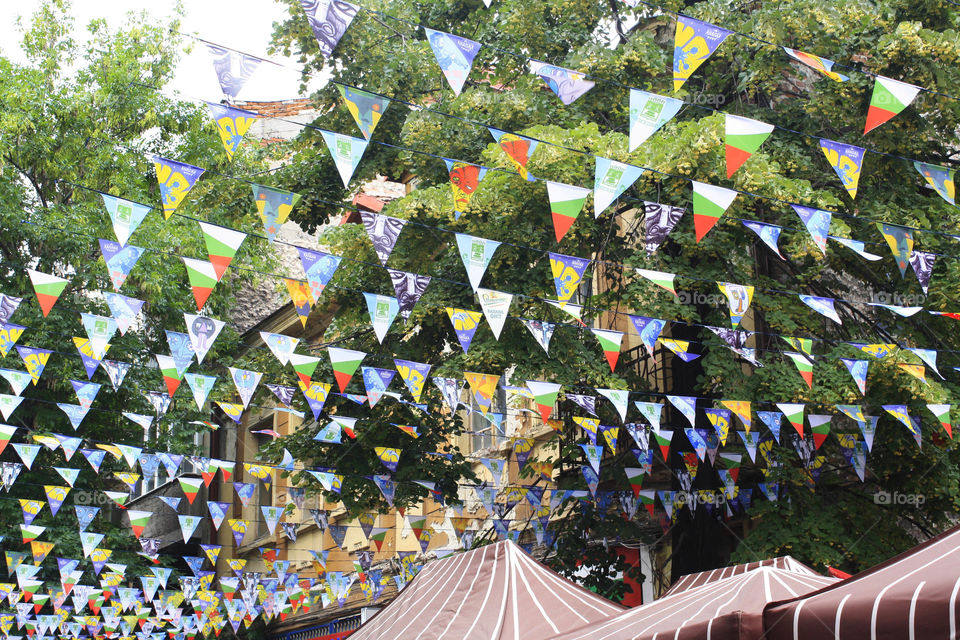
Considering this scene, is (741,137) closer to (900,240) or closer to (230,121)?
(900,240)

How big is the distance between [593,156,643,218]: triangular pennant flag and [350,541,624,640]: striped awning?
298 cm

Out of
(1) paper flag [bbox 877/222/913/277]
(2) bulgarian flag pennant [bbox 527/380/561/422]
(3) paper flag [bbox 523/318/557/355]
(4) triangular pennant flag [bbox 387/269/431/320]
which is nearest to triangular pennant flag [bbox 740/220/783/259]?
(1) paper flag [bbox 877/222/913/277]

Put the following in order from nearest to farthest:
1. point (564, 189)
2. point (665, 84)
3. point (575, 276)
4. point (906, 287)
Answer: point (564, 189) → point (575, 276) → point (906, 287) → point (665, 84)

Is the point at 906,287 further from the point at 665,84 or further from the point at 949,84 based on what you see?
the point at 665,84

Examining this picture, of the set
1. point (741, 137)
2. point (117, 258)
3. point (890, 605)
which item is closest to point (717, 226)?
point (741, 137)

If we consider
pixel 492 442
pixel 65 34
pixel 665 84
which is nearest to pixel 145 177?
pixel 65 34

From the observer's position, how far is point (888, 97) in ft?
25.2

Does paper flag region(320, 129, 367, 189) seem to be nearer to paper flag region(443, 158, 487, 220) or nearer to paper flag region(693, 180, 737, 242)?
paper flag region(443, 158, 487, 220)

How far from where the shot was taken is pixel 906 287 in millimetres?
10680

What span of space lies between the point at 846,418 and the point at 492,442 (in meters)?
7.55

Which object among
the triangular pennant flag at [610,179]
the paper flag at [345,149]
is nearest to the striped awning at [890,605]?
the triangular pennant flag at [610,179]

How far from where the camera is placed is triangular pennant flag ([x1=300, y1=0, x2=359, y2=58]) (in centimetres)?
684

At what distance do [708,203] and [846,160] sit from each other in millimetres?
1364

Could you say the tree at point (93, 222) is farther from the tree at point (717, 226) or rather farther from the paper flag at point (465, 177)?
the paper flag at point (465, 177)
